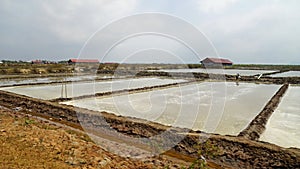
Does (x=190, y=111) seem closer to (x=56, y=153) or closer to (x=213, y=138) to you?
(x=213, y=138)

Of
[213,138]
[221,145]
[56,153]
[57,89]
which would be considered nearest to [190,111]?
[213,138]

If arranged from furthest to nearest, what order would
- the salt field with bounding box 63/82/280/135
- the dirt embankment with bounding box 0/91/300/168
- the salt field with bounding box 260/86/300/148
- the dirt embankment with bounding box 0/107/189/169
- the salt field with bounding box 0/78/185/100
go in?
the salt field with bounding box 0/78/185/100, the salt field with bounding box 63/82/280/135, the salt field with bounding box 260/86/300/148, the dirt embankment with bounding box 0/91/300/168, the dirt embankment with bounding box 0/107/189/169

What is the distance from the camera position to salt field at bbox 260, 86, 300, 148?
533 cm

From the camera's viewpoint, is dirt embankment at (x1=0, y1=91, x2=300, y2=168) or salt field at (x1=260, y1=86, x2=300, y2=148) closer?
dirt embankment at (x1=0, y1=91, x2=300, y2=168)

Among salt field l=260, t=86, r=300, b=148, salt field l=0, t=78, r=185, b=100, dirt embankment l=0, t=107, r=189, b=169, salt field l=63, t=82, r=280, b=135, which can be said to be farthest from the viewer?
salt field l=0, t=78, r=185, b=100

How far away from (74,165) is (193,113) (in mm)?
4865

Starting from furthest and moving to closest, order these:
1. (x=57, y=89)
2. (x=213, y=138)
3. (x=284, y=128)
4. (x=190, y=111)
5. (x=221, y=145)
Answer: (x=57, y=89)
(x=190, y=111)
(x=284, y=128)
(x=213, y=138)
(x=221, y=145)

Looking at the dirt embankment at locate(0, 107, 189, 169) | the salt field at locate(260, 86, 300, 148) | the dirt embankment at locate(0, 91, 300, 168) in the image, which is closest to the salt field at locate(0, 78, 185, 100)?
the dirt embankment at locate(0, 91, 300, 168)

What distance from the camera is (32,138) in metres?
5.11

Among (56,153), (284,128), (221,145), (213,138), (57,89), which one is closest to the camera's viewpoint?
(56,153)

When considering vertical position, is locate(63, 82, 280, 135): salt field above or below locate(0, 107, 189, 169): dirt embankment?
above

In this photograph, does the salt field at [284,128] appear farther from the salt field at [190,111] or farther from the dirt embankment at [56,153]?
the dirt embankment at [56,153]

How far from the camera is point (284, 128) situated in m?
6.38

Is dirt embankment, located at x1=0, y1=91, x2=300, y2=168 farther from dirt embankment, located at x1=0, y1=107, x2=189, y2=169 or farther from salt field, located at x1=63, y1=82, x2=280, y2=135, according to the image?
salt field, located at x1=63, y1=82, x2=280, y2=135
